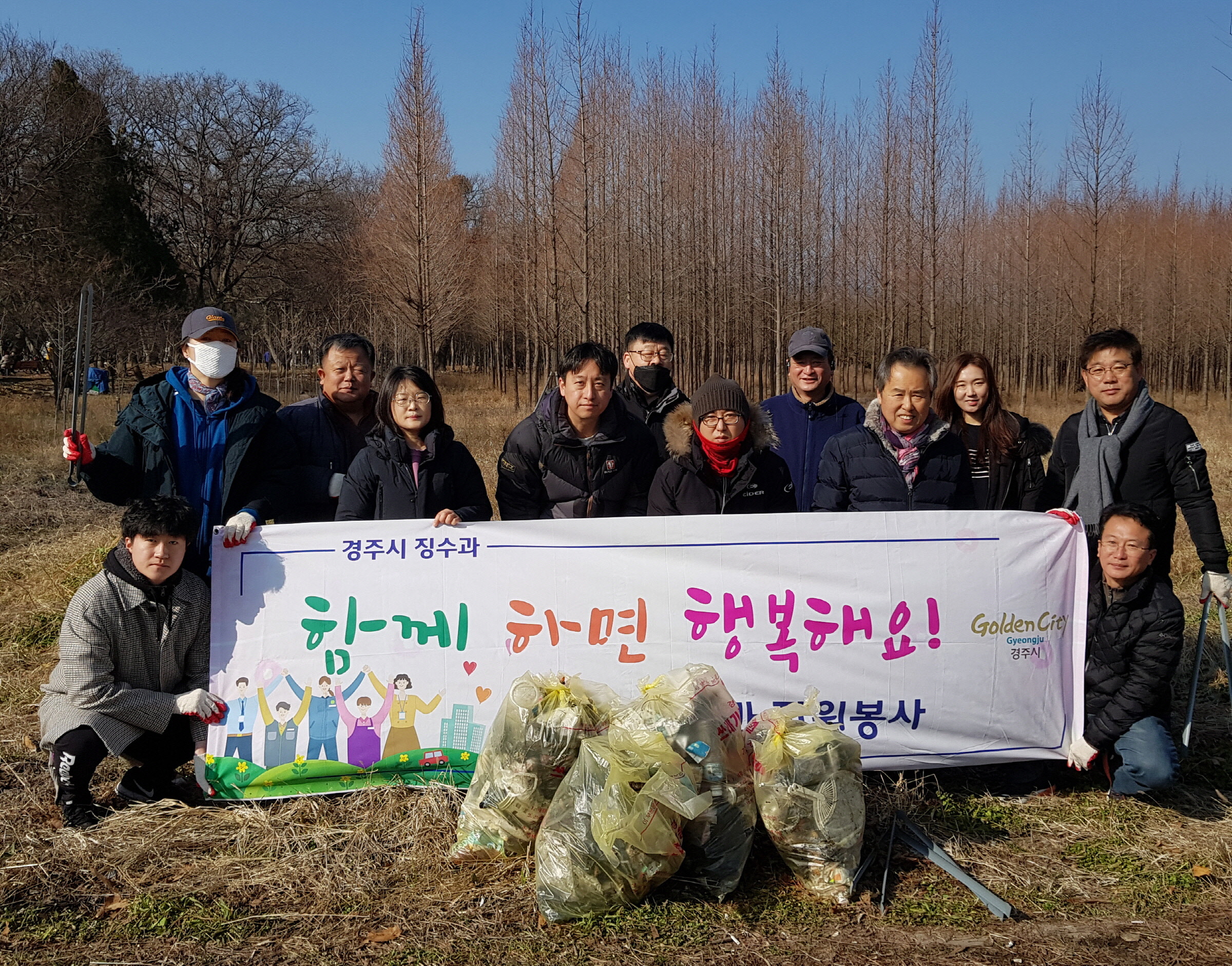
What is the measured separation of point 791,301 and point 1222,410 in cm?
1613

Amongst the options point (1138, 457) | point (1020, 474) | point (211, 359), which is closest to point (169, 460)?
point (211, 359)

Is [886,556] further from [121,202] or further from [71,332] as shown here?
[121,202]

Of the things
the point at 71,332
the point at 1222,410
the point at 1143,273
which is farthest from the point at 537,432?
the point at 1143,273

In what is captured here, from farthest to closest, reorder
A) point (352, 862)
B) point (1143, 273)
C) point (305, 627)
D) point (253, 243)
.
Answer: point (253, 243) < point (1143, 273) < point (305, 627) < point (352, 862)

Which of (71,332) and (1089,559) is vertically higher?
(71,332)

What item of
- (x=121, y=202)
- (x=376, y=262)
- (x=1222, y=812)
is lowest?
(x=1222, y=812)

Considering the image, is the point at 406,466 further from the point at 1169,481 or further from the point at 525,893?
the point at 1169,481

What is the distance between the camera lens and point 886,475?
12.9 feet

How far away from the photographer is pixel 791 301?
2428 cm

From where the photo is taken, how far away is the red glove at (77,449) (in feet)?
11.3

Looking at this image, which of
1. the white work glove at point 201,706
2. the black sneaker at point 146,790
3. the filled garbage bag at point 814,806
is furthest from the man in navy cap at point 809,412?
the black sneaker at point 146,790

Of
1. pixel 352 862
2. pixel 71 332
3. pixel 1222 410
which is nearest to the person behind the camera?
pixel 352 862

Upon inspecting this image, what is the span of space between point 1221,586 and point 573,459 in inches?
113

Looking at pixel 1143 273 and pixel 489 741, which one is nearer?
pixel 489 741
